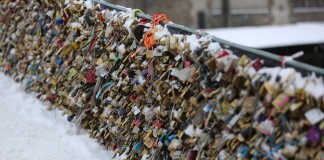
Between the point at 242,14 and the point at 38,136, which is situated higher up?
the point at 38,136

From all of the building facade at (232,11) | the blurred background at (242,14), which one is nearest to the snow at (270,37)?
the blurred background at (242,14)

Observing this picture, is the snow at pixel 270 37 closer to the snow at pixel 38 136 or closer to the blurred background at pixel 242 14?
the blurred background at pixel 242 14

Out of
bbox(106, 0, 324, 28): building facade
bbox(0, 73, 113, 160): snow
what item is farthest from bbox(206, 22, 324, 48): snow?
bbox(0, 73, 113, 160): snow

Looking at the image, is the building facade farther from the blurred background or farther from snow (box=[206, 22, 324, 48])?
snow (box=[206, 22, 324, 48])

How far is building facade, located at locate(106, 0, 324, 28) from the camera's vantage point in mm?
24156

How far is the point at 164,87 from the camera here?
3.87 meters

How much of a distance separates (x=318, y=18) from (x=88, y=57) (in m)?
26.4

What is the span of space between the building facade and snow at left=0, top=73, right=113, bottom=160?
1693 centimetres

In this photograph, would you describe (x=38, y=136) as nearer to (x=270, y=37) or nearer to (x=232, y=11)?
(x=270, y=37)

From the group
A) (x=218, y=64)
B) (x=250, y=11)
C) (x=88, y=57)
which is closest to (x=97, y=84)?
(x=88, y=57)

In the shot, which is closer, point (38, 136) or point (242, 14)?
point (38, 136)

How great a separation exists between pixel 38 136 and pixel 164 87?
195 centimetres

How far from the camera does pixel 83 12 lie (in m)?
5.21

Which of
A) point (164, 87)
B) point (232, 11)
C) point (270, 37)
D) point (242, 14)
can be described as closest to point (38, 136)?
point (164, 87)
